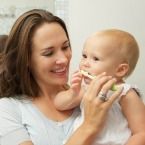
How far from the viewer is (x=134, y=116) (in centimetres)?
122

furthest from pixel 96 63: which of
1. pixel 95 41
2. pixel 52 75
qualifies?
pixel 52 75

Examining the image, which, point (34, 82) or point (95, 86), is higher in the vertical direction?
point (95, 86)

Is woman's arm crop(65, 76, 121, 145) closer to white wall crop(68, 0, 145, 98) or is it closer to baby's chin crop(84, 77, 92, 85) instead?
baby's chin crop(84, 77, 92, 85)

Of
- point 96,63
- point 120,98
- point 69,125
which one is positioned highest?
point 96,63

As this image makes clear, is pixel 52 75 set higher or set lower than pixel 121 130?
higher

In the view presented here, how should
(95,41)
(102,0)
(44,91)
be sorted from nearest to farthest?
1. (95,41)
2. (44,91)
3. (102,0)

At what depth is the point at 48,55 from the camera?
1361mm

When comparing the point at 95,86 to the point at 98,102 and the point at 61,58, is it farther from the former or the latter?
the point at 61,58

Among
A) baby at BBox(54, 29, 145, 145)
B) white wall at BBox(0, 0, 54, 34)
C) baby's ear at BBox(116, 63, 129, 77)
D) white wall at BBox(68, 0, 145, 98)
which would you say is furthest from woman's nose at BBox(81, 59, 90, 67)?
white wall at BBox(0, 0, 54, 34)

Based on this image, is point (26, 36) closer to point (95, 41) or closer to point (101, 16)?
point (95, 41)

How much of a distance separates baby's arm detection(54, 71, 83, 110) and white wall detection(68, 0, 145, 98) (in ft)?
2.75

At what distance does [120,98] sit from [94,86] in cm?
12

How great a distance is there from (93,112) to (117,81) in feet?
0.61

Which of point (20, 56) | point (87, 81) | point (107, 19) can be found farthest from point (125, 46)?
point (107, 19)
